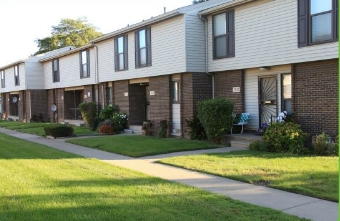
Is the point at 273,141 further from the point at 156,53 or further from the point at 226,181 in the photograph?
the point at 156,53

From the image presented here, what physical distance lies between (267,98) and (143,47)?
7.25 m

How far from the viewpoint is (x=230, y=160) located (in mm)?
10633

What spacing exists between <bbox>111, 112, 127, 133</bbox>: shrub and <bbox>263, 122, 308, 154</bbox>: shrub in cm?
1030

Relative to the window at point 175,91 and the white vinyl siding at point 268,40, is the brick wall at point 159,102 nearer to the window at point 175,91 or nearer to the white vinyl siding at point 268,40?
the window at point 175,91

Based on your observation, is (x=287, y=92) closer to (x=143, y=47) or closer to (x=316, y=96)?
(x=316, y=96)

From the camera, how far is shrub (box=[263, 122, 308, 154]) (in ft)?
37.7

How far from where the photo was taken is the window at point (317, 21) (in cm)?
1160

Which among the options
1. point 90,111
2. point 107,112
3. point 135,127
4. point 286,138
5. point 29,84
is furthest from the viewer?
point 29,84

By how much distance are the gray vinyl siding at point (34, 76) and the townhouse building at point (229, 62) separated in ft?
38.6

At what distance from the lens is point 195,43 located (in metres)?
16.4

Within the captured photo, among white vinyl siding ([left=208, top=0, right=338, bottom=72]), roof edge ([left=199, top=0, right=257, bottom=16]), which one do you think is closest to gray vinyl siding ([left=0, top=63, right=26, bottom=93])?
roof edge ([left=199, top=0, right=257, bottom=16])

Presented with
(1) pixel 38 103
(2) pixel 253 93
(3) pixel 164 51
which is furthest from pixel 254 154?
(1) pixel 38 103

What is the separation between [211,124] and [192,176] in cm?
544

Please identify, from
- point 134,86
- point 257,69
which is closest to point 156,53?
point 134,86
